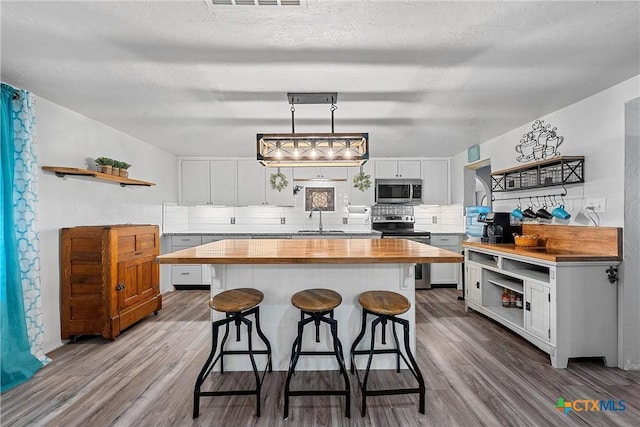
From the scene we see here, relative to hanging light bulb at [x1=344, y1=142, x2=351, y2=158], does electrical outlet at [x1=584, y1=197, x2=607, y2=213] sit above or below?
below

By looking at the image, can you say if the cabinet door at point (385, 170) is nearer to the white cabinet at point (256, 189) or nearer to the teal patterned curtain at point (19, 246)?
the white cabinet at point (256, 189)

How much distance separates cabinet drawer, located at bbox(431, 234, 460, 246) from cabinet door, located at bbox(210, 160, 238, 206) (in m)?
3.55

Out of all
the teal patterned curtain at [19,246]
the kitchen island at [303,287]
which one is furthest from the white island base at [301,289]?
the teal patterned curtain at [19,246]

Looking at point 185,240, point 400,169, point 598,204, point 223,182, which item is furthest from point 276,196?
point 598,204

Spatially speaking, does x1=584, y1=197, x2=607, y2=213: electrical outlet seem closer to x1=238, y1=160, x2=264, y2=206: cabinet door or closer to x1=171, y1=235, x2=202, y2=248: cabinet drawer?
x1=238, y1=160, x2=264, y2=206: cabinet door

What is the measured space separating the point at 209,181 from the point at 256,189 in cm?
86

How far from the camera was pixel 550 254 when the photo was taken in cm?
236

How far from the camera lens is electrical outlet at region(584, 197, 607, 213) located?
233 centimetres

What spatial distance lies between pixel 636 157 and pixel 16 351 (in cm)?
509

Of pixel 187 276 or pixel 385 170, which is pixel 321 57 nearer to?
pixel 385 170

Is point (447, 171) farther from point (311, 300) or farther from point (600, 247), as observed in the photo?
point (311, 300)

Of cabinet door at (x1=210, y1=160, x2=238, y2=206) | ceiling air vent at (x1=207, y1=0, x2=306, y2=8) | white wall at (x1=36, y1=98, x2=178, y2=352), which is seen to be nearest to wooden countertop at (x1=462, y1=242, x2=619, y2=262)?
ceiling air vent at (x1=207, y1=0, x2=306, y2=8)

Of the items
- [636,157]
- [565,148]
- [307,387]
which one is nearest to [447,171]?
[565,148]

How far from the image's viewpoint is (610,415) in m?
1.72
